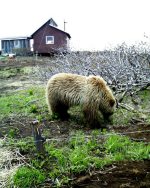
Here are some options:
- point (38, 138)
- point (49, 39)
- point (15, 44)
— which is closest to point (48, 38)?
point (49, 39)

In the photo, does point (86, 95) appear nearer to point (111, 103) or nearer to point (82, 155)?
point (111, 103)

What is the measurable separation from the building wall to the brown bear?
32.6m

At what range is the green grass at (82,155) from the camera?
5719mm

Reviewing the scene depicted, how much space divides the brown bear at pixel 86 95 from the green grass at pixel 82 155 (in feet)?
3.40

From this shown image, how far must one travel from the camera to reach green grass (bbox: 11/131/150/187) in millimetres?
5719

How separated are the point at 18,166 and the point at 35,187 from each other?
28.4 inches

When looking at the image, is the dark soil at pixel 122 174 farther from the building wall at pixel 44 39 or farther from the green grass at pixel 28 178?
the building wall at pixel 44 39

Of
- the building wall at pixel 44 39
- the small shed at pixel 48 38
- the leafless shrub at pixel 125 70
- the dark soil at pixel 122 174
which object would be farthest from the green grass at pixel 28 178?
the building wall at pixel 44 39

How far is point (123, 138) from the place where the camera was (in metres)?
7.06

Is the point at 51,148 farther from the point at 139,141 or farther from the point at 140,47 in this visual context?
the point at 140,47

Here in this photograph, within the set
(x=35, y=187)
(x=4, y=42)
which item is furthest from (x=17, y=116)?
(x=4, y=42)

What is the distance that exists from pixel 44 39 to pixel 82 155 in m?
36.7

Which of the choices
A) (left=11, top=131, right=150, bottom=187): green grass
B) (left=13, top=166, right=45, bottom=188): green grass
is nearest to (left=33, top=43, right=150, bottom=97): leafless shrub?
(left=11, top=131, right=150, bottom=187): green grass

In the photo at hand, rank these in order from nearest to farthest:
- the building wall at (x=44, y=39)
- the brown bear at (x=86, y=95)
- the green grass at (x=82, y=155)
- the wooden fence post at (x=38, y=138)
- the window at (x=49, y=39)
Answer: the green grass at (x=82, y=155)
the wooden fence post at (x=38, y=138)
the brown bear at (x=86, y=95)
the building wall at (x=44, y=39)
the window at (x=49, y=39)
